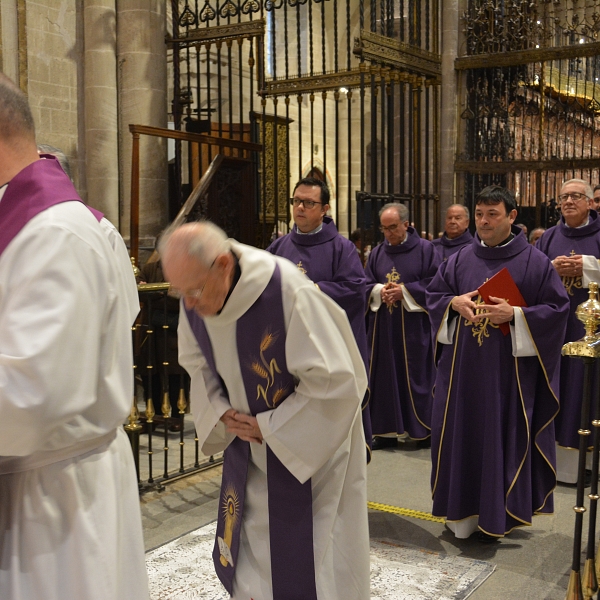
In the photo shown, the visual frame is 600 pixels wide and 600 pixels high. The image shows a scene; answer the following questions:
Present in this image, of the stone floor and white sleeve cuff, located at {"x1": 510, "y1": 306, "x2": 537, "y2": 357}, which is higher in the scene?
white sleeve cuff, located at {"x1": 510, "y1": 306, "x2": 537, "y2": 357}

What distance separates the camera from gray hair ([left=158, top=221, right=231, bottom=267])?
7.47 ft

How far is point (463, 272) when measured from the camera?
14.8ft

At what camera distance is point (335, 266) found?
216 inches

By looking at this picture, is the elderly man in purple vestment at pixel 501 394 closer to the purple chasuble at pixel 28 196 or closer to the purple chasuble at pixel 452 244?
the purple chasuble at pixel 452 244

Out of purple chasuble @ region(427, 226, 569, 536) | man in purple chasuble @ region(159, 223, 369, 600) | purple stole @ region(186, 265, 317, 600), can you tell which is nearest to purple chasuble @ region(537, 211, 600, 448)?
purple chasuble @ region(427, 226, 569, 536)

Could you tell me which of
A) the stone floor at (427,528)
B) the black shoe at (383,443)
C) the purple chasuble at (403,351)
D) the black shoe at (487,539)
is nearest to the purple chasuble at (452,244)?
the purple chasuble at (403,351)

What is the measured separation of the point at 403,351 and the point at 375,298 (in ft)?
1.68

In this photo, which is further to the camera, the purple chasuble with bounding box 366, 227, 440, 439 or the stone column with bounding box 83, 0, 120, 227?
the stone column with bounding box 83, 0, 120, 227

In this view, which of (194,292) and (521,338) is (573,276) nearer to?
(521,338)

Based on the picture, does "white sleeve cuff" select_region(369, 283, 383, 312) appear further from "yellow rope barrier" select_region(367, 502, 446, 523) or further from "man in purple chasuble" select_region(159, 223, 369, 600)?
"man in purple chasuble" select_region(159, 223, 369, 600)

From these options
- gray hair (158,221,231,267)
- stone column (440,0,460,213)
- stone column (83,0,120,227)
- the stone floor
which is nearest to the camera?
gray hair (158,221,231,267)

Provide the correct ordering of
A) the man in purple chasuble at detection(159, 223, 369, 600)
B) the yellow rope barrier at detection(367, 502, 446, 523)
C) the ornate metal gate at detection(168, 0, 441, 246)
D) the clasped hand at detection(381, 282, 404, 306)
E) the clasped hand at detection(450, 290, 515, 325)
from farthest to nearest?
the ornate metal gate at detection(168, 0, 441, 246)
the clasped hand at detection(381, 282, 404, 306)
the yellow rope barrier at detection(367, 502, 446, 523)
the clasped hand at detection(450, 290, 515, 325)
the man in purple chasuble at detection(159, 223, 369, 600)

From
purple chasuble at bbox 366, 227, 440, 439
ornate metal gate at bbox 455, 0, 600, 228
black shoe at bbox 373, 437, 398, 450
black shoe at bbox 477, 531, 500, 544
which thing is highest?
ornate metal gate at bbox 455, 0, 600, 228

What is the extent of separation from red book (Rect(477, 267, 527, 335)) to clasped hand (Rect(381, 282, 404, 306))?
6.89ft
